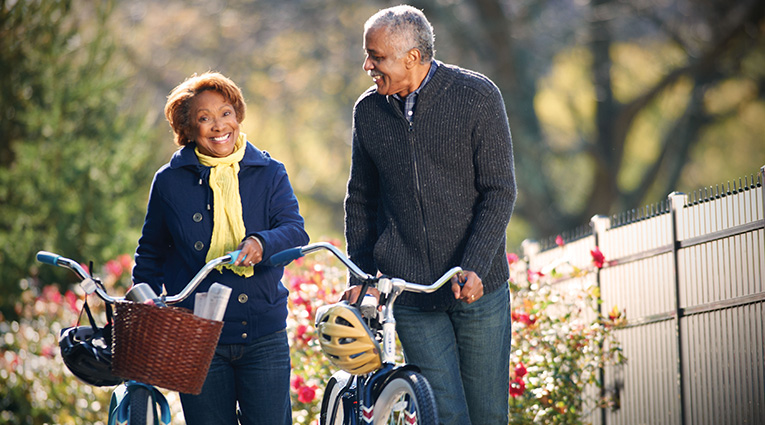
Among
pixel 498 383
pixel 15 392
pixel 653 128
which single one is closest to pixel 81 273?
pixel 498 383

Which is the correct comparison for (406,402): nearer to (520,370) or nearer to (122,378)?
(122,378)

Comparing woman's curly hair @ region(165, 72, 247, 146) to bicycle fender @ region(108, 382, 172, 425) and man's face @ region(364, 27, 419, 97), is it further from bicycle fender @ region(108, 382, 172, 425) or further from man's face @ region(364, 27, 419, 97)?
bicycle fender @ region(108, 382, 172, 425)

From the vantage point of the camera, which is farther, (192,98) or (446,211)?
(192,98)

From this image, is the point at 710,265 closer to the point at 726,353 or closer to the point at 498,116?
the point at 726,353

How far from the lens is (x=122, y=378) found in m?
3.73

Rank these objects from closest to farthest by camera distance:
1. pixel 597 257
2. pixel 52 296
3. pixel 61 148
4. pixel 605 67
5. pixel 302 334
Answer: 1. pixel 302 334
2. pixel 597 257
3. pixel 52 296
4. pixel 61 148
5. pixel 605 67

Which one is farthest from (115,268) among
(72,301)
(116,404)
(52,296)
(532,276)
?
(116,404)

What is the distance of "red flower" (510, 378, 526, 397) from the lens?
5656 mm

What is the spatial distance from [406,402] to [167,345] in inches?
32.1

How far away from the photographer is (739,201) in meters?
5.16

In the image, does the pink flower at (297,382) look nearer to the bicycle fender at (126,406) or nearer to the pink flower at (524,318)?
the pink flower at (524,318)

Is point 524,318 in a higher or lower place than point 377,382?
higher

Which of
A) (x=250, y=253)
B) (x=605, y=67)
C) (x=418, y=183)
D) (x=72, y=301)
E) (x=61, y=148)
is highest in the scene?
(x=605, y=67)

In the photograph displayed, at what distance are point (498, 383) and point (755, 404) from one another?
5.54ft
